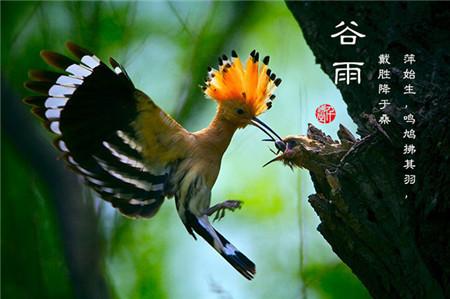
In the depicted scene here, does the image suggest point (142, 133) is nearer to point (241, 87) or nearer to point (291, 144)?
point (241, 87)

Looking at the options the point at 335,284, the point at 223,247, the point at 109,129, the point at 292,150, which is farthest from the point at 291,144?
the point at 335,284

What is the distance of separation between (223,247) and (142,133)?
0.48 meters

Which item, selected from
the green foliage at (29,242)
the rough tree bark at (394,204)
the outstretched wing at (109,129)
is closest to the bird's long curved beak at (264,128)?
the outstretched wing at (109,129)

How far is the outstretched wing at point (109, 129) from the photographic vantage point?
324cm

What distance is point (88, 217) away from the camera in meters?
2.88

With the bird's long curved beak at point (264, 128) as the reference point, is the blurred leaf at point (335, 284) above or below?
below

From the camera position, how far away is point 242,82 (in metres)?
3.45

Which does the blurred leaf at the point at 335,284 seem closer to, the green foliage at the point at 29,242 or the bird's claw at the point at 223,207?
the bird's claw at the point at 223,207

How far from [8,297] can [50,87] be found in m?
1.09

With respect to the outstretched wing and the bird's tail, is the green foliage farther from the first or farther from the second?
the bird's tail

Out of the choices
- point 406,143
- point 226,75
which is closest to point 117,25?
point 226,75

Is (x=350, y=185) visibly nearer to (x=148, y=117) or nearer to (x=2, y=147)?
(x=148, y=117)

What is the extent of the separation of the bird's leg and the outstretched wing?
0.20 m

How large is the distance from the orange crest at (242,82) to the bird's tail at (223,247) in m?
0.44
